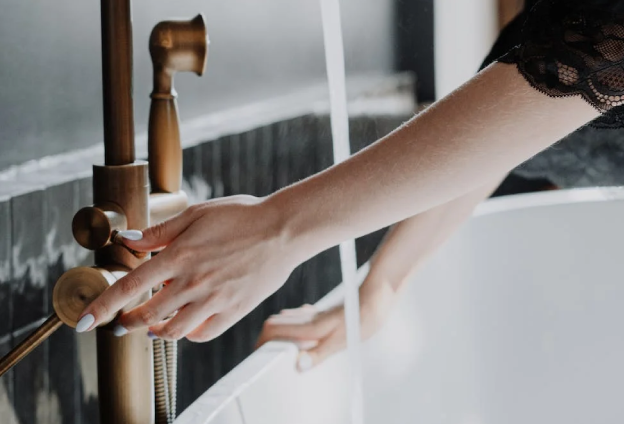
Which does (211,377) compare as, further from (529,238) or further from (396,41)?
(396,41)

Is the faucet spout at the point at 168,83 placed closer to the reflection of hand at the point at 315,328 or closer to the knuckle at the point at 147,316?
the knuckle at the point at 147,316

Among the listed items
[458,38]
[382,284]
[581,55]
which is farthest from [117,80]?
[458,38]

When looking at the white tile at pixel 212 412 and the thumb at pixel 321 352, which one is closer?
the white tile at pixel 212 412

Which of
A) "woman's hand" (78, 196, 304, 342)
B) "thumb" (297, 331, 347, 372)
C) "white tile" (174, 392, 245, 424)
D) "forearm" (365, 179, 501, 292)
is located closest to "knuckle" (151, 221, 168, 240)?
"woman's hand" (78, 196, 304, 342)

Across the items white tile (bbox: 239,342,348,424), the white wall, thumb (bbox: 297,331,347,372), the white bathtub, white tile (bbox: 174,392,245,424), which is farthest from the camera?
the white wall

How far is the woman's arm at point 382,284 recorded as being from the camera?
0.98 metres

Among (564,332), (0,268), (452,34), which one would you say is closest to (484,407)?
(564,332)

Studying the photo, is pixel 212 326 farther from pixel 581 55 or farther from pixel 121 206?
pixel 581 55

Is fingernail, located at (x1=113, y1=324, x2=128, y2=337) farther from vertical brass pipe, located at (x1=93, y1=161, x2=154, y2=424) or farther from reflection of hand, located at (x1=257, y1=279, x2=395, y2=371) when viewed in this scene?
reflection of hand, located at (x1=257, y1=279, x2=395, y2=371)

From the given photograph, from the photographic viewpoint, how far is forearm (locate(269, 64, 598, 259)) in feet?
1.87

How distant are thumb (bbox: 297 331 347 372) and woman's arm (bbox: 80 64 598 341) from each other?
0.34 meters

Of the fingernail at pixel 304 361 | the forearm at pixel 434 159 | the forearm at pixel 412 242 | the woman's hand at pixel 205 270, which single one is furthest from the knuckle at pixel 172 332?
the forearm at pixel 412 242

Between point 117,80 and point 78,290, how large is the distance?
15 cm

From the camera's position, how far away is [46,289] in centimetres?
83
